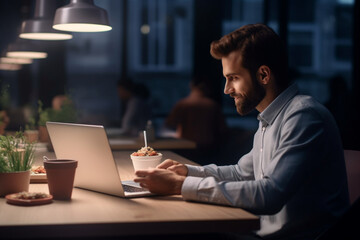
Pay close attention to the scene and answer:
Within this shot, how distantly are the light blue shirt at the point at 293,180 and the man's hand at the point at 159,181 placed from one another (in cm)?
6

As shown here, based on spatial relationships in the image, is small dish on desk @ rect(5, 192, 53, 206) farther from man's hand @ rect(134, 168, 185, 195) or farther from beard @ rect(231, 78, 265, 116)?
beard @ rect(231, 78, 265, 116)

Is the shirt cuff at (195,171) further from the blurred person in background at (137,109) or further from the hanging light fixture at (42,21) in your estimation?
the blurred person in background at (137,109)

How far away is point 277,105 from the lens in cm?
199

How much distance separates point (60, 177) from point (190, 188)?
0.46m

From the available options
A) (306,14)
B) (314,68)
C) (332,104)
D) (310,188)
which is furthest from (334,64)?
(310,188)

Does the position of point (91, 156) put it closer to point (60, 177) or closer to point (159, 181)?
point (60, 177)

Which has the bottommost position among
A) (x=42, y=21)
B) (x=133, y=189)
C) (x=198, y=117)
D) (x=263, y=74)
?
(x=198, y=117)

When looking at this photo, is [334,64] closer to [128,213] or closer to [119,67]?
[119,67]

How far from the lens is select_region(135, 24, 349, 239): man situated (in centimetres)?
165

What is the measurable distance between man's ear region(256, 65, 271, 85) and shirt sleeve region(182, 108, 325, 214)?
0.27m

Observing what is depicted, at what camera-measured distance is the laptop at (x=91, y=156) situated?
1.71m

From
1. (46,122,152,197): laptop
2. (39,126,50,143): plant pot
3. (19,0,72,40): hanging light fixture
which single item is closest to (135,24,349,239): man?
(46,122,152,197): laptop

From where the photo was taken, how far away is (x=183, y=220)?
4.75ft

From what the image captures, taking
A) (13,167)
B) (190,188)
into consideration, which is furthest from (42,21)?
(190,188)
